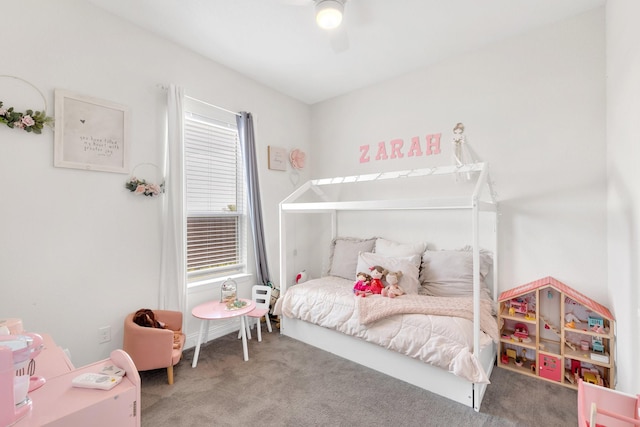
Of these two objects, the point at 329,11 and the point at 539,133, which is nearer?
the point at 329,11

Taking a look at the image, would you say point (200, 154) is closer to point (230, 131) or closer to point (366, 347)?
point (230, 131)

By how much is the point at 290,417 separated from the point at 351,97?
3.24 metres

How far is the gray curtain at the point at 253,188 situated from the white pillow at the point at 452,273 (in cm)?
164

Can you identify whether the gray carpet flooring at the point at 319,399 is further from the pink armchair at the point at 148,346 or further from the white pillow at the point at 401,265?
the white pillow at the point at 401,265

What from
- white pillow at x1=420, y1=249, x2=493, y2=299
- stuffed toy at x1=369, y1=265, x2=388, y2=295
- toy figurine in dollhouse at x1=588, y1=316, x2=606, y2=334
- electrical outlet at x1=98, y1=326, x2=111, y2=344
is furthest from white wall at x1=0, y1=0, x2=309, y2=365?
toy figurine in dollhouse at x1=588, y1=316, x2=606, y2=334

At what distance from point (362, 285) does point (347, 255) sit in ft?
2.18

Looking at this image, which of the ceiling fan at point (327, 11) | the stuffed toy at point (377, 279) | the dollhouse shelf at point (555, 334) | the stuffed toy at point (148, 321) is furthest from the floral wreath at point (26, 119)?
the dollhouse shelf at point (555, 334)

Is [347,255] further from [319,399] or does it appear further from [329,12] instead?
[329,12]

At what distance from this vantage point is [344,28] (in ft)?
7.41

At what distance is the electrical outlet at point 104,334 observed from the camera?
2082 mm

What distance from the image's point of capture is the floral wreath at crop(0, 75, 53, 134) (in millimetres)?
1708

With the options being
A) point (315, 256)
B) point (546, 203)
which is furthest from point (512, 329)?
point (315, 256)

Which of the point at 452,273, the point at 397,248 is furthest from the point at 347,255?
the point at 452,273

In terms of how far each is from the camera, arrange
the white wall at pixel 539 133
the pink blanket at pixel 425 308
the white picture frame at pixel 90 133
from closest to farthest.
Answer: the white picture frame at pixel 90 133, the pink blanket at pixel 425 308, the white wall at pixel 539 133
